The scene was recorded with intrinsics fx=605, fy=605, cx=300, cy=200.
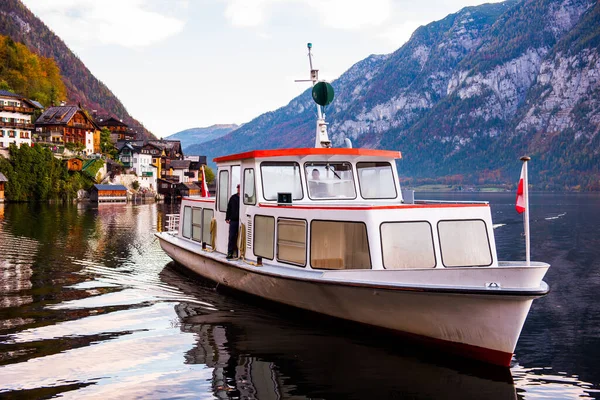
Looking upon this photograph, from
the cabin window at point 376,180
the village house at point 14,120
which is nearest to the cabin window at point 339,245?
the cabin window at point 376,180

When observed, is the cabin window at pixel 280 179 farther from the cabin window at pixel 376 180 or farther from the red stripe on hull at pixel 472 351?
the red stripe on hull at pixel 472 351

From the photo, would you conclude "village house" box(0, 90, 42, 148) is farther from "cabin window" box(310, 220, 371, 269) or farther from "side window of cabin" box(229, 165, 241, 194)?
"cabin window" box(310, 220, 371, 269)

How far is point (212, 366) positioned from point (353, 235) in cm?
464

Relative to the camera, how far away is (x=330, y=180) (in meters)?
18.6

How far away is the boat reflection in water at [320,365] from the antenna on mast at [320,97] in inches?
262

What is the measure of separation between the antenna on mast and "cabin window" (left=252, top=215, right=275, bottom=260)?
3944 mm

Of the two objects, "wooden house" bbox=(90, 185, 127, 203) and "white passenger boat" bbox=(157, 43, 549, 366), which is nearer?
"white passenger boat" bbox=(157, 43, 549, 366)

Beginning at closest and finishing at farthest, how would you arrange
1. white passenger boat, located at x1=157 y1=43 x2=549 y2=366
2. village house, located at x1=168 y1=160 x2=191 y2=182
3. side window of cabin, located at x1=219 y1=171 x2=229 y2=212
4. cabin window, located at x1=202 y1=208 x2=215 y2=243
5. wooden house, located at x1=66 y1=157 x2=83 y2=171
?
white passenger boat, located at x1=157 y1=43 x2=549 y2=366
side window of cabin, located at x1=219 y1=171 x2=229 y2=212
cabin window, located at x1=202 y1=208 x2=215 y2=243
wooden house, located at x1=66 y1=157 x2=83 y2=171
village house, located at x1=168 y1=160 x2=191 y2=182

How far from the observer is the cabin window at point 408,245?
14703 millimetres

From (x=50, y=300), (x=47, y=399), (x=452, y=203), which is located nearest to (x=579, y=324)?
(x=452, y=203)

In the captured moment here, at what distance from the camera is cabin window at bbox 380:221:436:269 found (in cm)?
1470

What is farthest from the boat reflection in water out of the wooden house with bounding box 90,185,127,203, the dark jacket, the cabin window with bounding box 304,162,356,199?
the wooden house with bounding box 90,185,127,203

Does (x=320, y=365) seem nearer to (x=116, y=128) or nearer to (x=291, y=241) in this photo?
(x=291, y=241)

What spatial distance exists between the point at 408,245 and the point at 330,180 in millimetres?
4527
